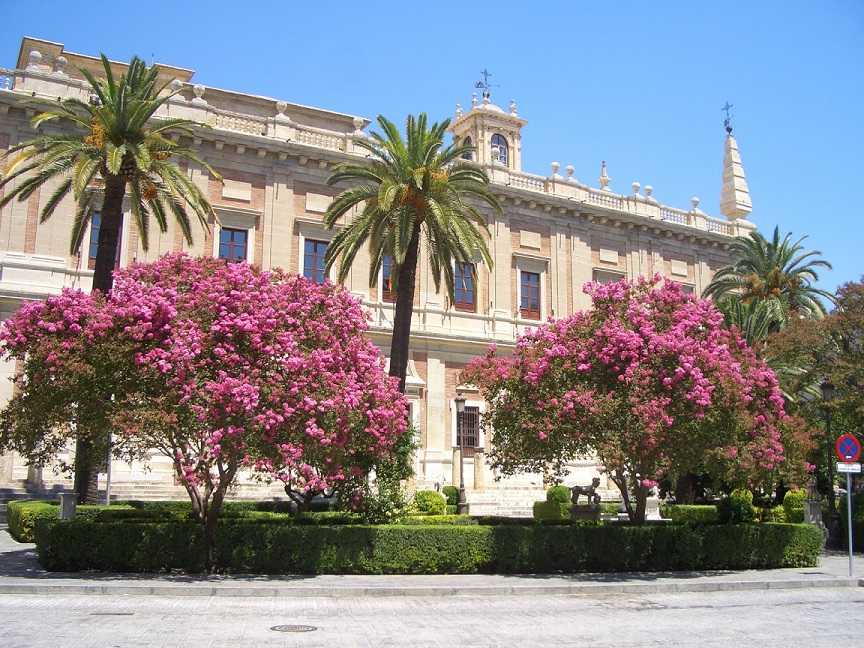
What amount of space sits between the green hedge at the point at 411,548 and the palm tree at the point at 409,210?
21.3ft

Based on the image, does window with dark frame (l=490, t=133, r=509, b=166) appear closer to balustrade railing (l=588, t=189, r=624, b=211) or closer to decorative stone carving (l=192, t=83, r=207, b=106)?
balustrade railing (l=588, t=189, r=624, b=211)

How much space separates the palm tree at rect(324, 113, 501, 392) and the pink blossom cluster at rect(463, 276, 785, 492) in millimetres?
4644

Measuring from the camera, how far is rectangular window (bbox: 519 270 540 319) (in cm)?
3691

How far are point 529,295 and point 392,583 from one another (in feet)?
80.7

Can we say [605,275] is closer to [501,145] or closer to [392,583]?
[501,145]

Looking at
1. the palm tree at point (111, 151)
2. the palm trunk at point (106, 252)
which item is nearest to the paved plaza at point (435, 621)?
the palm trunk at point (106, 252)

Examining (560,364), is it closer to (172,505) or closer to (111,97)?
(172,505)

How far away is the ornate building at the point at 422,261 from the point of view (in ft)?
90.4

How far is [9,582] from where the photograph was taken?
12.5 m

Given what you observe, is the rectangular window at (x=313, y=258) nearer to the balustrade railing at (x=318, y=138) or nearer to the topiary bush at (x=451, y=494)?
the balustrade railing at (x=318, y=138)

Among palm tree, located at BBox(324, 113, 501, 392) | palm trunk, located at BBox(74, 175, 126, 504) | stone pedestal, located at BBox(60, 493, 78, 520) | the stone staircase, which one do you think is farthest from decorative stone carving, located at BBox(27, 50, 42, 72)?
the stone staircase

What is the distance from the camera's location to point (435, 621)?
10.8m

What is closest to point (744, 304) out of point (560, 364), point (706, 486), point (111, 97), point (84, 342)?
point (706, 486)

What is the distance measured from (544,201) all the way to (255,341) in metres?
25.2
